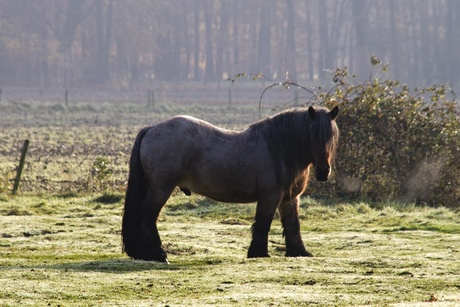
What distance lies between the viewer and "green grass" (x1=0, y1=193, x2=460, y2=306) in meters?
10.3

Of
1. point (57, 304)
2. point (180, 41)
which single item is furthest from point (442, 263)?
point (180, 41)

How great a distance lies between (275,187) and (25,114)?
1882 inches

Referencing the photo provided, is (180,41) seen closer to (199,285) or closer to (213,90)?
(213,90)

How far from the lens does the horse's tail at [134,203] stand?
520 inches

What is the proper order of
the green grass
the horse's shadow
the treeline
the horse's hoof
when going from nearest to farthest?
1. the green grass
2. the horse's shadow
3. the horse's hoof
4. the treeline

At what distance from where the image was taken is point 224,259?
43.7ft

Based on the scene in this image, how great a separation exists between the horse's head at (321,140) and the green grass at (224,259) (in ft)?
3.99

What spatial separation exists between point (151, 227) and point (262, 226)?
5.02 feet

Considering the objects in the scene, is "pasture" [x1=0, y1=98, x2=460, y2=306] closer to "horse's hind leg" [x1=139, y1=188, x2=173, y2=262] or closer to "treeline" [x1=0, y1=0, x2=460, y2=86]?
"horse's hind leg" [x1=139, y1=188, x2=173, y2=262]

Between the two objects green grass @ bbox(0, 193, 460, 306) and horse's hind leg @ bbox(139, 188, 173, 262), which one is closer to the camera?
green grass @ bbox(0, 193, 460, 306)

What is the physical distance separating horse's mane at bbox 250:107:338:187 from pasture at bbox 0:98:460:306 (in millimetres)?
1319

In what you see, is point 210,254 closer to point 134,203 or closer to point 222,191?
point 222,191

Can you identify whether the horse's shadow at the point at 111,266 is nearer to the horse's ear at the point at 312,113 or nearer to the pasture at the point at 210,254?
the pasture at the point at 210,254

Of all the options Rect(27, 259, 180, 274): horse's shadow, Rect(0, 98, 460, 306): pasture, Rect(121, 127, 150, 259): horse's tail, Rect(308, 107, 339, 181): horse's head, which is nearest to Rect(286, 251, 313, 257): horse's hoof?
Rect(0, 98, 460, 306): pasture
